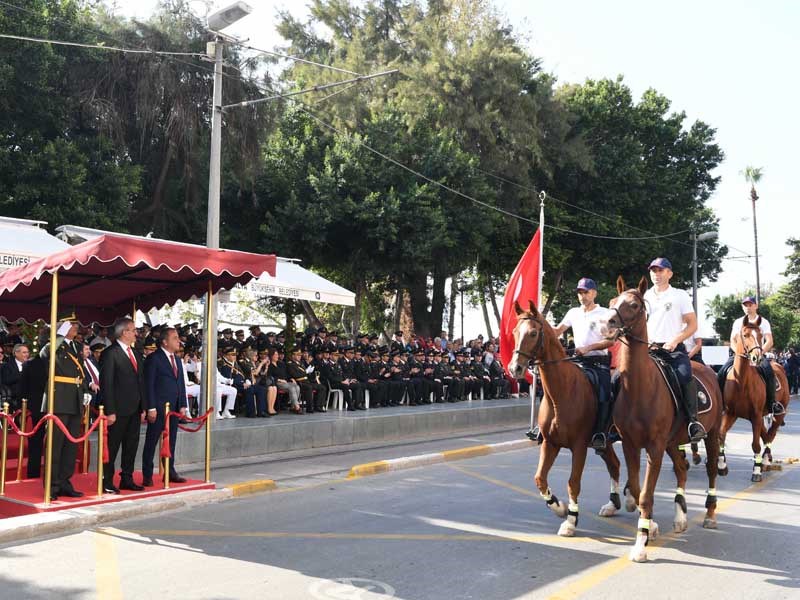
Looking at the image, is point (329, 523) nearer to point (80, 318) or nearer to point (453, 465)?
point (453, 465)

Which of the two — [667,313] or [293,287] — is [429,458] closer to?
[667,313]

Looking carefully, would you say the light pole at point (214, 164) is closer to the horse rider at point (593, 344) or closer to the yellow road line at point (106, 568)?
the yellow road line at point (106, 568)

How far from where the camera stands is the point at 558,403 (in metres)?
7.91

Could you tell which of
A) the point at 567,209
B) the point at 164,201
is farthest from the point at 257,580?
the point at 567,209

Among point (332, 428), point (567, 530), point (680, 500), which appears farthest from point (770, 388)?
point (332, 428)

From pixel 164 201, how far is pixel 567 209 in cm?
1953

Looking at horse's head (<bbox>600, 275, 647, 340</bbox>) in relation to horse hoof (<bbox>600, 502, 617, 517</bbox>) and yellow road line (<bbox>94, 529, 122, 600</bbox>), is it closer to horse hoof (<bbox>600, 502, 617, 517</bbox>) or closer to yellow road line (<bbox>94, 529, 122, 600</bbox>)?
horse hoof (<bbox>600, 502, 617, 517</bbox>)

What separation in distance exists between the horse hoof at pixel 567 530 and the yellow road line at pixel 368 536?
0.23 feet

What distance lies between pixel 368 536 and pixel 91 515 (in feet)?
9.36

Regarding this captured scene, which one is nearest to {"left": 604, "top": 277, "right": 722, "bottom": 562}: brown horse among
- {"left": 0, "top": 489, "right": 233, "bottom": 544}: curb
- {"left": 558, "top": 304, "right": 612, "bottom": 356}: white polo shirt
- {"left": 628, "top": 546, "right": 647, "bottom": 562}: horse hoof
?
{"left": 628, "top": 546, "right": 647, "bottom": 562}: horse hoof

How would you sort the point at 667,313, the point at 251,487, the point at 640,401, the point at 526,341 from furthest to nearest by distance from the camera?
the point at 251,487 → the point at 667,313 → the point at 526,341 → the point at 640,401

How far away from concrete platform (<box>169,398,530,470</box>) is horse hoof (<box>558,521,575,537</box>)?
22.0 feet

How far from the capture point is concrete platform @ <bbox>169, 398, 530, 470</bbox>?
13.3m

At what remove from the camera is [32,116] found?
21.2m
